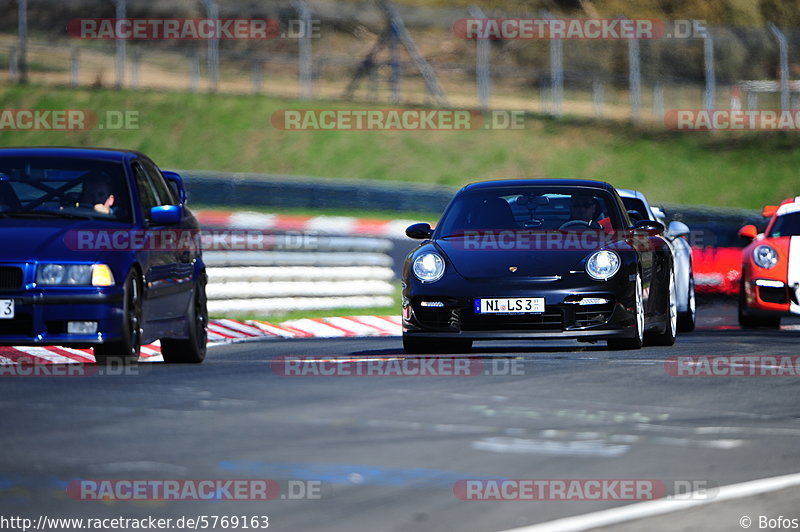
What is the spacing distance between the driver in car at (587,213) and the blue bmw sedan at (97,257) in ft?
9.43

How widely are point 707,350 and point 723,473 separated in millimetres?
5990

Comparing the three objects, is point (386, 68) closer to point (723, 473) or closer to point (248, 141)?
point (248, 141)

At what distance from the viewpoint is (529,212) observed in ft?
40.9

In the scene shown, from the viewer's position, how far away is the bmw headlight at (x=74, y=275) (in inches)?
382

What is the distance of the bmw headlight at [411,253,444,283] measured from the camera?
1129 centimetres

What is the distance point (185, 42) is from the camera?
175 feet

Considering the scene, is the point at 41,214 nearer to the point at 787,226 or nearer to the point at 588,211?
the point at 588,211

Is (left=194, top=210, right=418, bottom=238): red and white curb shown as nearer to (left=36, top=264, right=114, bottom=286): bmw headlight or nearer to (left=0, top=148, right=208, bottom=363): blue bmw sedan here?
(left=0, top=148, right=208, bottom=363): blue bmw sedan

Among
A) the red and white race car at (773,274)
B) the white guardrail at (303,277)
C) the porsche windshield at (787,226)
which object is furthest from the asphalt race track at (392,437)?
the white guardrail at (303,277)

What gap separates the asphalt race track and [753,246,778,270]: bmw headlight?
5358 mm

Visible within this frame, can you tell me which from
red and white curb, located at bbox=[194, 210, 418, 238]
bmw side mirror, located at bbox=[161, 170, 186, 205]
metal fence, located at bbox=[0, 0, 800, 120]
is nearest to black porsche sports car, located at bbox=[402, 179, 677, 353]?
bmw side mirror, located at bbox=[161, 170, 186, 205]

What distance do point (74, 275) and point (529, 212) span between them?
4.07 meters

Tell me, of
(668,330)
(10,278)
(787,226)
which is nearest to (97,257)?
(10,278)

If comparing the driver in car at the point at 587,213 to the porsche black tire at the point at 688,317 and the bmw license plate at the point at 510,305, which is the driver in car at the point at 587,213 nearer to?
the bmw license plate at the point at 510,305
